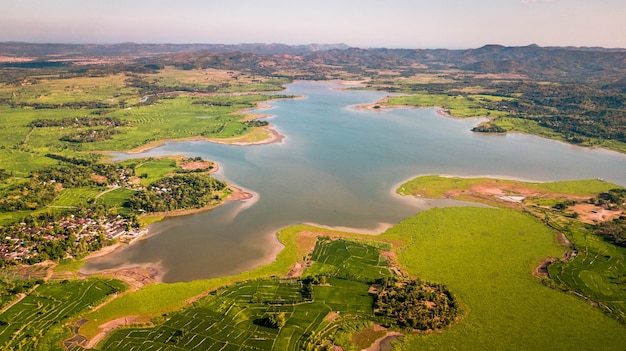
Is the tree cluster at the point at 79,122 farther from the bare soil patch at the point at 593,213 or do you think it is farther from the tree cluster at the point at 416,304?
the bare soil patch at the point at 593,213

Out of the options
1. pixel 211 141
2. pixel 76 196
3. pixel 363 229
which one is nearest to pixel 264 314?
pixel 363 229

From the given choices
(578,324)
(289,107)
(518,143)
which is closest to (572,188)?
(518,143)

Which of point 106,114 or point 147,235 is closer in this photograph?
point 147,235

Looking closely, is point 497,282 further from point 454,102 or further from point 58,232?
point 454,102

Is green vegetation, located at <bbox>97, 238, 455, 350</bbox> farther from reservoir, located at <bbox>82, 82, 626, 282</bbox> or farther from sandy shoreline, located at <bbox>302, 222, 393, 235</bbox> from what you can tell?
sandy shoreline, located at <bbox>302, 222, 393, 235</bbox>

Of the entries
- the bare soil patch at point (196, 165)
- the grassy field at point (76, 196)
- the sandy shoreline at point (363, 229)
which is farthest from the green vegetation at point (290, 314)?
the bare soil patch at point (196, 165)

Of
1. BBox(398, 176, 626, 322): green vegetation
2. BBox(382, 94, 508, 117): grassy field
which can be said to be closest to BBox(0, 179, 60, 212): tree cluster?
BBox(398, 176, 626, 322): green vegetation

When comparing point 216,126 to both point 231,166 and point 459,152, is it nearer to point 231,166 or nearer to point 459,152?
point 231,166
